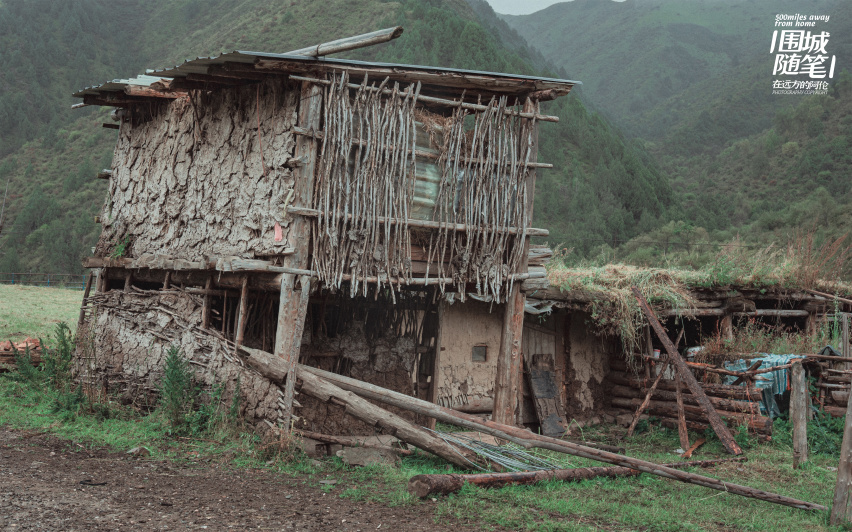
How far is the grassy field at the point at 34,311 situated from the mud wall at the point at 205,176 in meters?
4.08

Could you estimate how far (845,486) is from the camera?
6164 millimetres

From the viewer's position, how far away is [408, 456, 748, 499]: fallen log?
249 inches

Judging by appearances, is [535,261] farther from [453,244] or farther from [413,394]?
[413,394]

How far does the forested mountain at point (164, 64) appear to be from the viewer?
39.2 meters

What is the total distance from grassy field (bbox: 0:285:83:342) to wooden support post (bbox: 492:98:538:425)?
8.35m

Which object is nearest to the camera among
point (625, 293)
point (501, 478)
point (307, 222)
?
point (501, 478)

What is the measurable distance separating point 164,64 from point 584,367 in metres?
46.7

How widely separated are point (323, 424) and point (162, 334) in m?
2.44

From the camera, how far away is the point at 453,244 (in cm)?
885

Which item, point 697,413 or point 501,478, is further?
point 697,413

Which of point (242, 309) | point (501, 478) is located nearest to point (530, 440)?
point (501, 478)

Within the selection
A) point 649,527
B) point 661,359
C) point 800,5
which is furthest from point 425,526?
point 800,5

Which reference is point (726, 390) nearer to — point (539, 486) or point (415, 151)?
point (539, 486)

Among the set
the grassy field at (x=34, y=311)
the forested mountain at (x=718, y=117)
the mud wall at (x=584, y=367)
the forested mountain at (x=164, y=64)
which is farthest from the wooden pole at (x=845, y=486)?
the forested mountain at (x=164, y=64)
